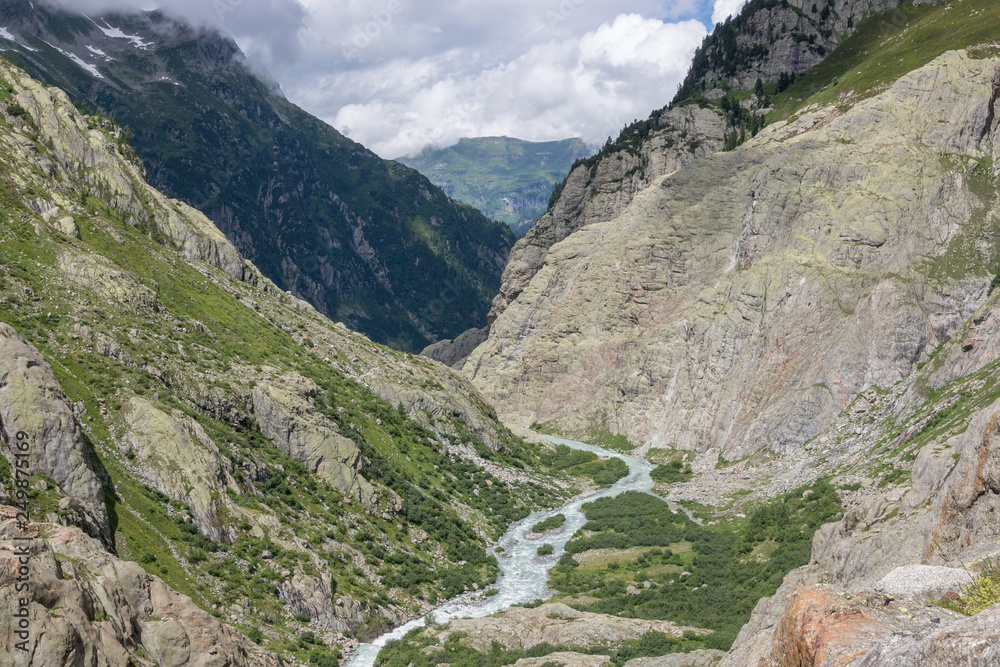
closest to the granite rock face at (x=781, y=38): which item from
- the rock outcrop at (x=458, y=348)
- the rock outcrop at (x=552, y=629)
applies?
the rock outcrop at (x=458, y=348)

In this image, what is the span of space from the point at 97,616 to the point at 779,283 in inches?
3220

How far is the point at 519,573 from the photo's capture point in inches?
2044

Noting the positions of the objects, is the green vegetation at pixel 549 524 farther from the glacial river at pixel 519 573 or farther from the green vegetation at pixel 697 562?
the green vegetation at pixel 697 562

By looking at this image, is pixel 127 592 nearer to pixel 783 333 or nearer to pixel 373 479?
pixel 373 479

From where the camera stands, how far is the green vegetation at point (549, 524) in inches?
2425

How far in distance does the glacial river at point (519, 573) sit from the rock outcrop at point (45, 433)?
49.8 ft

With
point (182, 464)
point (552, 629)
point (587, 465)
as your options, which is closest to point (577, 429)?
point (587, 465)

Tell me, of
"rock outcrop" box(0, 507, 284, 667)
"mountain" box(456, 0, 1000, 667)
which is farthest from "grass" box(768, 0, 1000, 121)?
"rock outcrop" box(0, 507, 284, 667)

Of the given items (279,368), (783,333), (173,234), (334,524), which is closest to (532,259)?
(783,333)

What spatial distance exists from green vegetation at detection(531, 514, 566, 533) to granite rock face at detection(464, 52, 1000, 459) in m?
23.2

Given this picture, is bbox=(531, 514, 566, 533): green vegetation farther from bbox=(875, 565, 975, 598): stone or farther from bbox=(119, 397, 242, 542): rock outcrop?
bbox=(875, 565, 975, 598): stone

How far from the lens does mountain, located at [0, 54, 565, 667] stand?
78.3 feet

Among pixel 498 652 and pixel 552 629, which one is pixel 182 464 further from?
pixel 552 629

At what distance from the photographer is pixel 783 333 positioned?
80.1 m
